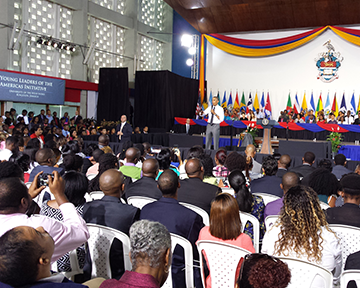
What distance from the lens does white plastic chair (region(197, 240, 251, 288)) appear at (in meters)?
1.77

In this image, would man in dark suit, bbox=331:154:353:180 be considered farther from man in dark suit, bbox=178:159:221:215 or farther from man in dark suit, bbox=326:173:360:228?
man in dark suit, bbox=178:159:221:215

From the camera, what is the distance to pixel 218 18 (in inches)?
593

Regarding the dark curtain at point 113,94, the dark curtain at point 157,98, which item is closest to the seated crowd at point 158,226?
the dark curtain at point 157,98

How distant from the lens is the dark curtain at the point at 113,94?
13.5 metres

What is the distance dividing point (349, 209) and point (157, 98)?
1167 cm

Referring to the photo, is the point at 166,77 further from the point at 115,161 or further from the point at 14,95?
the point at 115,161

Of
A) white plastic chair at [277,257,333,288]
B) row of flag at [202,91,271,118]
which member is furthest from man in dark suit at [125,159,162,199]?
row of flag at [202,91,271,118]

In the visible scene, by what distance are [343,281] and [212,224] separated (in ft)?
2.24

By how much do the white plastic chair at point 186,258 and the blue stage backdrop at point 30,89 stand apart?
10027mm

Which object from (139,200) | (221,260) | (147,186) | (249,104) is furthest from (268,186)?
(249,104)

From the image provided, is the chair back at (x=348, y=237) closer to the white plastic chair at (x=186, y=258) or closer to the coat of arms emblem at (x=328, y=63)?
the white plastic chair at (x=186, y=258)

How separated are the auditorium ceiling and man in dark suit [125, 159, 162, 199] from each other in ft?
38.8

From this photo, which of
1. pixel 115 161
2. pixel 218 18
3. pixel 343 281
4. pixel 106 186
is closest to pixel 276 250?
pixel 343 281

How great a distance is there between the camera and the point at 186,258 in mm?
1962
